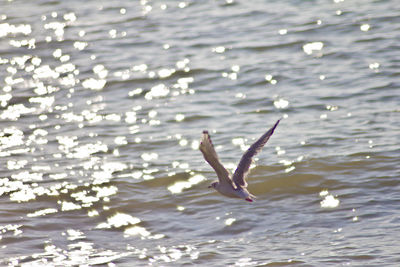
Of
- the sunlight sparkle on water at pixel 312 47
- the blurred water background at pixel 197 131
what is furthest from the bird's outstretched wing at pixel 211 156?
the sunlight sparkle on water at pixel 312 47

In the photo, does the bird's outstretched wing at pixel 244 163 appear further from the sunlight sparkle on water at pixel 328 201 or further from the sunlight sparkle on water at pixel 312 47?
the sunlight sparkle on water at pixel 312 47

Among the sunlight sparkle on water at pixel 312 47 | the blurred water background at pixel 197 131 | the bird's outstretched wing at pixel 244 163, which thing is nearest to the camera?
the bird's outstretched wing at pixel 244 163

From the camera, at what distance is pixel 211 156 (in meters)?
5.69

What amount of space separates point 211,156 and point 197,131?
4685mm

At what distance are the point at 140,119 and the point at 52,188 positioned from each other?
2360 millimetres

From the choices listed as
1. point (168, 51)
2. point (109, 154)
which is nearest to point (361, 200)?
point (109, 154)

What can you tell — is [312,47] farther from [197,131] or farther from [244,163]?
[244,163]

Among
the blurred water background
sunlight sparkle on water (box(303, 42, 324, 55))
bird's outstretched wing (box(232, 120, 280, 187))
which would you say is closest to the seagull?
bird's outstretched wing (box(232, 120, 280, 187))

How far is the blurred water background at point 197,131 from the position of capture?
24.3 feet

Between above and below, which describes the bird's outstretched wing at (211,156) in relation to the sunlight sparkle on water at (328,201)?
above

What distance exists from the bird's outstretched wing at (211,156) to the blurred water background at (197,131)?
0.91m

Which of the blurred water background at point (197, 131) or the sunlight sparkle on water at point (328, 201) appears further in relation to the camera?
the sunlight sparkle on water at point (328, 201)

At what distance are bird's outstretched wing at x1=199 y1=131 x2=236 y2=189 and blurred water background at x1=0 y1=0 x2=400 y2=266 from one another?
91cm

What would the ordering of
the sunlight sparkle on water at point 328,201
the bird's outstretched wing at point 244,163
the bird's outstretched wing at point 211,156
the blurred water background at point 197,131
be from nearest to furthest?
the bird's outstretched wing at point 211,156 < the bird's outstretched wing at point 244,163 < the blurred water background at point 197,131 < the sunlight sparkle on water at point 328,201
